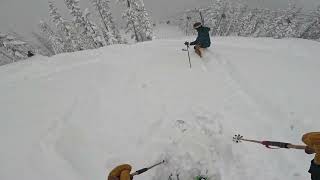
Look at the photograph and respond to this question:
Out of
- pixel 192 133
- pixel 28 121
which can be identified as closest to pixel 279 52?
pixel 192 133

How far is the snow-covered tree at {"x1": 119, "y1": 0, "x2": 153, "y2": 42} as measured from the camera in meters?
36.3

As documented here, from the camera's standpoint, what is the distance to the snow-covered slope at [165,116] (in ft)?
25.9

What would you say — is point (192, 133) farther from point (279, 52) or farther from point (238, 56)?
point (279, 52)

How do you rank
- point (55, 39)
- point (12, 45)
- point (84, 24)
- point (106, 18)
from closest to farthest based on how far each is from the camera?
1. point (12, 45)
2. point (84, 24)
3. point (106, 18)
4. point (55, 39)

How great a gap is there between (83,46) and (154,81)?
33.7 meters

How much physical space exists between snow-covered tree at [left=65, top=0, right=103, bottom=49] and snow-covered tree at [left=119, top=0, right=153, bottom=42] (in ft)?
15.6

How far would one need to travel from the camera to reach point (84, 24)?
36.3 metres

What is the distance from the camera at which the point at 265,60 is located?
12.9 meters

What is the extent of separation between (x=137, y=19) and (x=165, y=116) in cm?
3055

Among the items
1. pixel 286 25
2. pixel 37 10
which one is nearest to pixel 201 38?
pixel 286 25

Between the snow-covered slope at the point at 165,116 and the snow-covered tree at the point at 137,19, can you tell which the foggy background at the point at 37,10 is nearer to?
the snow-covered tree at the point at 137,19

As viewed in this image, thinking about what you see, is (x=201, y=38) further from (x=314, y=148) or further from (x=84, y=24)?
(x=84, y=24)

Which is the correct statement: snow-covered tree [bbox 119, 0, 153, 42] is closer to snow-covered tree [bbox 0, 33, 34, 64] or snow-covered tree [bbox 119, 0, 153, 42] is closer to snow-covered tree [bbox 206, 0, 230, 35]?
snow-covered tree [bbox 0, 33, 34, 64]

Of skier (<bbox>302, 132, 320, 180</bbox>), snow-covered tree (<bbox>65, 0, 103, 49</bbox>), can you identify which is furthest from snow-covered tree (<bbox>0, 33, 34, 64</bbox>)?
skier (<bbox>302, 132, 320, 180</bbox>)
